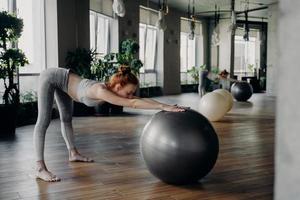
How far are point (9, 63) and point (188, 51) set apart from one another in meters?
10.3

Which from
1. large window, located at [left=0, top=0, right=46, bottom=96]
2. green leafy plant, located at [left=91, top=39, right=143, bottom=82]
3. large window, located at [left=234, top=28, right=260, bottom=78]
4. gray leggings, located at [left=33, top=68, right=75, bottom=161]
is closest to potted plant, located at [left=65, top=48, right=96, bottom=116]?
green leafy plant, located at [left=91, top=39, right=143, bottom=82]

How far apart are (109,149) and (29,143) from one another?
1.15 metres

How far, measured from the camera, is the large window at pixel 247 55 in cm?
1702

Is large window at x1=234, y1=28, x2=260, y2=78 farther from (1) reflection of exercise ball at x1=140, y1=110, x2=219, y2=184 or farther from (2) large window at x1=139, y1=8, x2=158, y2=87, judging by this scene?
(1) reflection of exercise ball at x1=140, y1=110, x2=219, y2=184

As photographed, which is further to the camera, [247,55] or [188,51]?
[247,55]

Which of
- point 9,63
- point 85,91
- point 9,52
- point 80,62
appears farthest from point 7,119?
point 85,91

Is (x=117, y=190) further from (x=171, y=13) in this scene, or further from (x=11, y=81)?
(x=171, y=13)

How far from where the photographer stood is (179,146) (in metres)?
2.67

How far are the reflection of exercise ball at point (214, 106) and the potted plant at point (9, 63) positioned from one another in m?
3.09

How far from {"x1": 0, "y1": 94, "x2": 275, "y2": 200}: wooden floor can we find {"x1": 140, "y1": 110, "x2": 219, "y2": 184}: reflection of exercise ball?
159 millimetres

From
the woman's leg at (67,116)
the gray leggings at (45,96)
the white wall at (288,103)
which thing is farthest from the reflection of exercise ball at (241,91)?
the white wall at (288,103)

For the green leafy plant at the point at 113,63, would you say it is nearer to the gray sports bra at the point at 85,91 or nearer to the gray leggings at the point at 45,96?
the gray leggings at the point at 45,96

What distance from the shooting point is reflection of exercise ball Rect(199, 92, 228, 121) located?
20.9ft

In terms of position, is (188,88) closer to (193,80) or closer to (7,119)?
(193,80)
